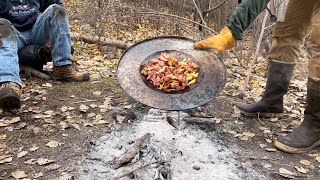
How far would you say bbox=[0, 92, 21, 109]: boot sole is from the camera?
3.44 meters

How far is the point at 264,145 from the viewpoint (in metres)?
3.36

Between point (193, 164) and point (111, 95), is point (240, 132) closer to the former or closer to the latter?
point (193, 164)

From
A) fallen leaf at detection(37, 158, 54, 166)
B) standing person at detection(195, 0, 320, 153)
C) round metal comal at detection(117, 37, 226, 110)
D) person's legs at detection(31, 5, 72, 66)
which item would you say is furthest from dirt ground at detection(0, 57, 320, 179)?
round metal comal at detection(117, 37, 226, 110)

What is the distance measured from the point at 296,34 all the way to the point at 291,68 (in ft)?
1.15

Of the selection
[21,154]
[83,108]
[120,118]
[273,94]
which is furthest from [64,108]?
[273,94]

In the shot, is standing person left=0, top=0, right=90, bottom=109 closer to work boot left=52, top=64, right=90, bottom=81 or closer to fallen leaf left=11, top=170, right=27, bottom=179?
work boot left=52, top=64, right=90, bottom=81

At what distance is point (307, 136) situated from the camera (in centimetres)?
326

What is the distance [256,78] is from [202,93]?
2326 mm

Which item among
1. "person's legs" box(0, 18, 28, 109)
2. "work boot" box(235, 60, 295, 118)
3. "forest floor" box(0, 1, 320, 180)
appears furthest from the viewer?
"work boot" box(235, 60, 295, 118)

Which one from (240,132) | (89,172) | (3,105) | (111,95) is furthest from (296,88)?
(3,105)

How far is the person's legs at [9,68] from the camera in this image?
349cm

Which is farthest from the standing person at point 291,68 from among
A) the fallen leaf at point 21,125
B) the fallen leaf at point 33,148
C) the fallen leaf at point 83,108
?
the fallen leaf at point 21,125

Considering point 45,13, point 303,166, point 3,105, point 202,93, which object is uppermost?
point 45,13

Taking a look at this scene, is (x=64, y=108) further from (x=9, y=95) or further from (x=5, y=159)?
(x=5, y=159)
